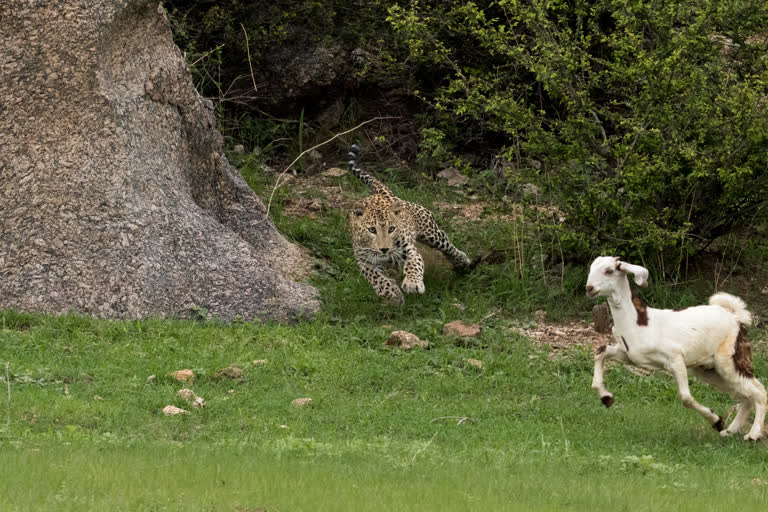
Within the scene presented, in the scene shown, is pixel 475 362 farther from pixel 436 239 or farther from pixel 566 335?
pixel 436 239

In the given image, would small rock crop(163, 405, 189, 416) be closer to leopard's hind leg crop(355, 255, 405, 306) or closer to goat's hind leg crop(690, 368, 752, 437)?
goat's hind leg crop(690, 368, 752, 437)

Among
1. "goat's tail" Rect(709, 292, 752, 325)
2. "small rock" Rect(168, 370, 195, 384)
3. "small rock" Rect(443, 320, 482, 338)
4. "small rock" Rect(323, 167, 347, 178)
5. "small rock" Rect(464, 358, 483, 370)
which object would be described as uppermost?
"goat's tail" Rect(709, 292, 752, 325)

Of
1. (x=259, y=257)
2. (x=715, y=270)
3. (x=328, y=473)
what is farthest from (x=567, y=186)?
(x=328, y=473)

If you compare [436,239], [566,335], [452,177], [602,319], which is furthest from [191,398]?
[452,177]

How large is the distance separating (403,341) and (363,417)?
2.33 m

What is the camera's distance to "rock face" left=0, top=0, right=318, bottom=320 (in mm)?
12227

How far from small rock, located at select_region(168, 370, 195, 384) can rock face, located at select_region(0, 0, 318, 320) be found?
2.12 metres

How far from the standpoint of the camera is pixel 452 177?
18250 mm

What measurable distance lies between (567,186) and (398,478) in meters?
7.03

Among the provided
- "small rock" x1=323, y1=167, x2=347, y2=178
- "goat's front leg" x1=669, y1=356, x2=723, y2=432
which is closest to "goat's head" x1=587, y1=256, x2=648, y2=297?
"goat's front leg" x1=669, y1=356, x2=723, y2=432

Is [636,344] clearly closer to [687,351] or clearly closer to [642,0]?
[687,351]

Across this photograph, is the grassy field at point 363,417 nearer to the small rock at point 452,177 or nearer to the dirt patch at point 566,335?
the dirt patch at point 566,335

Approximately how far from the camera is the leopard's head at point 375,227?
44.9 ft

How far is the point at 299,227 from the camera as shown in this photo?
1567 centimetres
